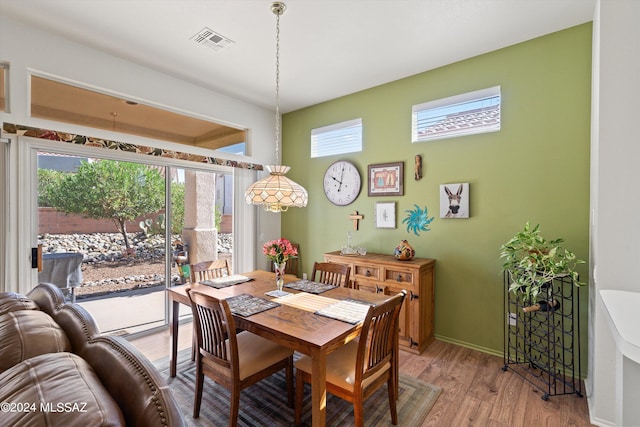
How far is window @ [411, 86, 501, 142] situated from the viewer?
116 inches

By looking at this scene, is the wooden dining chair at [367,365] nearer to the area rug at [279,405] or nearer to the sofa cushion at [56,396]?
the area rug at [279,405]

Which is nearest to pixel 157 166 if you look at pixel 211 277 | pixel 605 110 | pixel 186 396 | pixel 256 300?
pixel 211 277

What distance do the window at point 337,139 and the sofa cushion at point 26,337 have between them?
342cm

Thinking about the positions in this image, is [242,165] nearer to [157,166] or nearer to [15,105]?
[157,166]

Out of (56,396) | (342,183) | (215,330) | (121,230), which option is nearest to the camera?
(56,396)

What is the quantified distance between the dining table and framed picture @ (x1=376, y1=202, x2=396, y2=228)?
51.9 inches

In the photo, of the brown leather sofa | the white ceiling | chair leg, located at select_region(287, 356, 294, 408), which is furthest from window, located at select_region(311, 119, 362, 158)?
the brown leather sofa

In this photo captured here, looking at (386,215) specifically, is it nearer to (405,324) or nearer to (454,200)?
(454,200)

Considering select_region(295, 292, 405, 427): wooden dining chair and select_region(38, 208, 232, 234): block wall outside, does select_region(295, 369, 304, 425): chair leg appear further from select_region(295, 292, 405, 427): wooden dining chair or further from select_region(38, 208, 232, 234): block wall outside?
select_region(38, 208, 232, 234): block wall outside

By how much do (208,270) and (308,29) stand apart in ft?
8.09

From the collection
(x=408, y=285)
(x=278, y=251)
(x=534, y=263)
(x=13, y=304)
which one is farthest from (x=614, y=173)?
(x=13, y=304)

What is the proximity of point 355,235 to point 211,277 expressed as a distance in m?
1.87

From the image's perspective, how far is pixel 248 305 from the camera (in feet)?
7.06

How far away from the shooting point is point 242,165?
4203 millimetres
